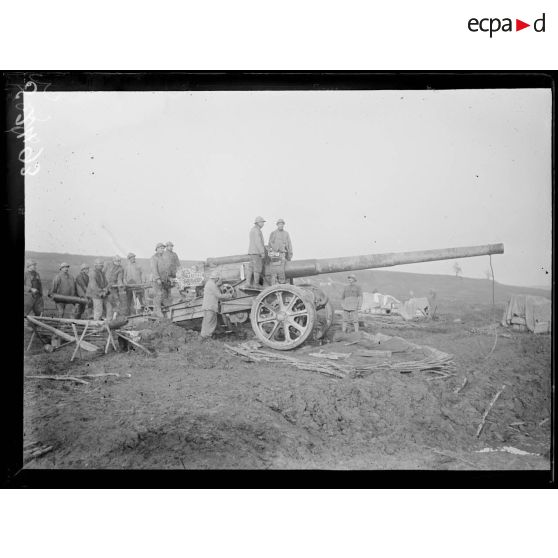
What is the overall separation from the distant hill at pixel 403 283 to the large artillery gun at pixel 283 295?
121 millimetres

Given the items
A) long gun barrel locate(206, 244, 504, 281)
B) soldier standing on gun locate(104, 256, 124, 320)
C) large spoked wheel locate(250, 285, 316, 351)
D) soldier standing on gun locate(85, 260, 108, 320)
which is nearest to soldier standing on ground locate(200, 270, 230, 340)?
long gun barrel locate(206, 244, 504, 281)

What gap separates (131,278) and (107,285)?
26 cm

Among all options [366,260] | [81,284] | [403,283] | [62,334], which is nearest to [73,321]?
[62,334]

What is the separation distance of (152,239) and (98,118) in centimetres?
137

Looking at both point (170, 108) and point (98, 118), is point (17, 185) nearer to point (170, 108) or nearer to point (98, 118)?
point (98, 118)

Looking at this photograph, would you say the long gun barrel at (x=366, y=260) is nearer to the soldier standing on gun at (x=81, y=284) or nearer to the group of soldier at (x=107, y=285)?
the group of soldier at (x=107, y=285)

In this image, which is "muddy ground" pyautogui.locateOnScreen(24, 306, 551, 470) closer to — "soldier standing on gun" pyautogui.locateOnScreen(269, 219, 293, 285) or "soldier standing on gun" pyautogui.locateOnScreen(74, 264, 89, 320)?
"soldier standing on gun" pyautogui.locateOnScreen(74, 264, 89, 320)

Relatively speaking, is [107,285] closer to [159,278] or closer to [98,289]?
[98,289]

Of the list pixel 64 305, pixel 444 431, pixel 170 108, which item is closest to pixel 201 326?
pixel 64 305

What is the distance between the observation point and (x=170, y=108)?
5.96m

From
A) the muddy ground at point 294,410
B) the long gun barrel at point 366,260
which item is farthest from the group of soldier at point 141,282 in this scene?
the muddy ground at point 294,410

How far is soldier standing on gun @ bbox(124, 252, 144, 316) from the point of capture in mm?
6039

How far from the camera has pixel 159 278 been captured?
6.03 metres

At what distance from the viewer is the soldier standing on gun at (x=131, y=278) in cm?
604
